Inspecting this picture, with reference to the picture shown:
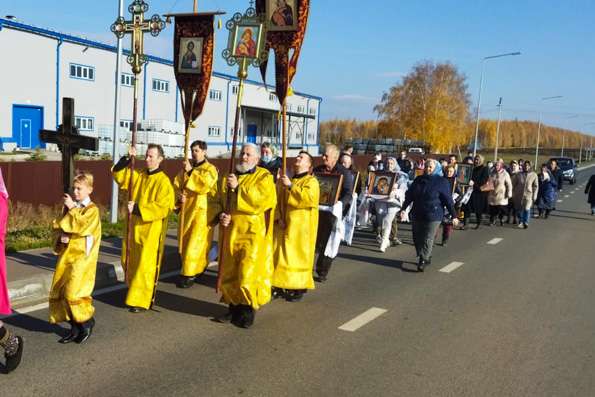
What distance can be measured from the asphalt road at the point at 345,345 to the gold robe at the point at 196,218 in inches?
14.5

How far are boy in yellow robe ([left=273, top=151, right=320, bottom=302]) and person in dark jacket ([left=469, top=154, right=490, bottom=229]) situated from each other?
9.56m

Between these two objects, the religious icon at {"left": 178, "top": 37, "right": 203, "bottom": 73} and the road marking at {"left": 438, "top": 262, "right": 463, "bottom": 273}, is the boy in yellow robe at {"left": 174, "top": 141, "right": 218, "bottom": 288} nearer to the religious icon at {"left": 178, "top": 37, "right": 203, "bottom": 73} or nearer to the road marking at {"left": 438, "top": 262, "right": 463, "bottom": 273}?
the religious icon at {"left": 178, "top": 37, "right": 203, "bottom": 73}

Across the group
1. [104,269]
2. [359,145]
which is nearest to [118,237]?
[104,269]

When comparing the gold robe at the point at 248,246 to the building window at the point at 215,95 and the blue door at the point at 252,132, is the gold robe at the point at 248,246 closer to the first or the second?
the building window at the point at 215,95

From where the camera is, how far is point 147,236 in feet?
20.9

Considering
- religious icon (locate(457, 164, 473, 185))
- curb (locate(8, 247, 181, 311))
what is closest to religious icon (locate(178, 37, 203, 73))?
curb (locate(8, 247, 181, 311))

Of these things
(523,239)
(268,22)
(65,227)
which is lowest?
(523,239)

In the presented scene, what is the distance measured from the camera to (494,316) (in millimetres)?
6898

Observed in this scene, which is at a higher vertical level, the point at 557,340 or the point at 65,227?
the point at 65,227

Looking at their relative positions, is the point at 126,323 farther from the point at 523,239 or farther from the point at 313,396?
the point at 523,239

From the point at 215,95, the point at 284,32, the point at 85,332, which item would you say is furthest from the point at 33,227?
the point at 215,95

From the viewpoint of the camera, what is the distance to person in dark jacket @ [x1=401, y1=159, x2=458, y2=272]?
941 cm

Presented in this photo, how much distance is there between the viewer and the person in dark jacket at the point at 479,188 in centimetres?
1568

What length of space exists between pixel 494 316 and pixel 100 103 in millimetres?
32278
